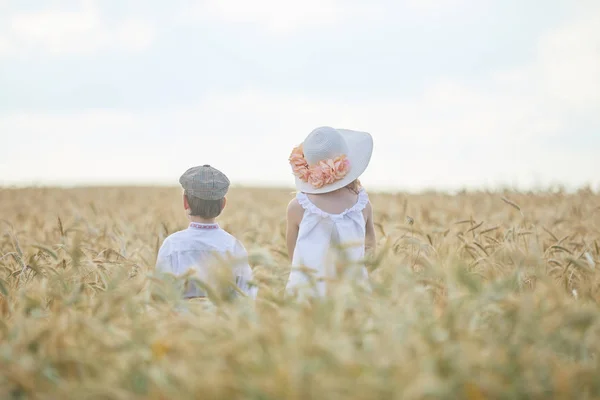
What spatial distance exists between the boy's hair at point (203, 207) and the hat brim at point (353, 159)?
520 millimetres

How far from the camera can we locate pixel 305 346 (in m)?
1.82

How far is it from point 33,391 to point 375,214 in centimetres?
593

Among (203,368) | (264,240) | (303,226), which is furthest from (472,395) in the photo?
(264,240)

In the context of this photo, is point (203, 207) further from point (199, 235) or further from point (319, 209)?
point (319, 209)

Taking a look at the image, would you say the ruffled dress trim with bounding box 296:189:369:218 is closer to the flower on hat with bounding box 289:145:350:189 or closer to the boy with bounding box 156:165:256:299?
the flower on hat with bounding box 289:145:350:189

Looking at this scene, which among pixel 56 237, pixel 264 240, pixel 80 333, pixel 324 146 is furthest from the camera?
pixel 56 237

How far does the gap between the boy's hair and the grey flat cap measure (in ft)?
0.09

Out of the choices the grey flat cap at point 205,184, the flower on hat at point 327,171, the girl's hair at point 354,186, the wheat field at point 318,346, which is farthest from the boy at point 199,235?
the wheat field at point 318,346

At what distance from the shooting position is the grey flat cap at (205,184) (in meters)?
3.73

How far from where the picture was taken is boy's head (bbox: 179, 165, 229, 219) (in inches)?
147

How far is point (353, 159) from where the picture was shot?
3.99 metres

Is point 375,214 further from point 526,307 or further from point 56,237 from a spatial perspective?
point 526,307

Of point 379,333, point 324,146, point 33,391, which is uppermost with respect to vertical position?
point 324,146

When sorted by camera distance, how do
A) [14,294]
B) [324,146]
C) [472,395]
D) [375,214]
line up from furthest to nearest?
[375,214]
[324,146]
[14,294]
[472,395]
